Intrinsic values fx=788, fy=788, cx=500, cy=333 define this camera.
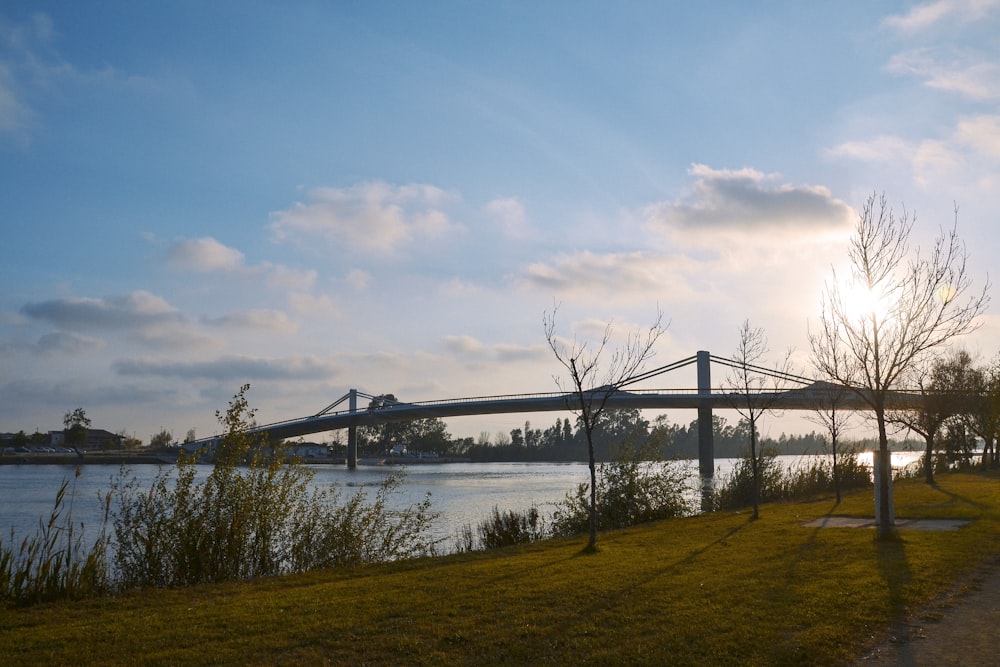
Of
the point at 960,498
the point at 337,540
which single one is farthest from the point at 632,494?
the point at 960,498

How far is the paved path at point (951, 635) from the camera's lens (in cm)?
535

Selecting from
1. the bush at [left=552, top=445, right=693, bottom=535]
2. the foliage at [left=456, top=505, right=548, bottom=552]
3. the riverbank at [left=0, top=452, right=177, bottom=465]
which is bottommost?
the riverbank at [left=0, top=452, right=177, bottom=465]

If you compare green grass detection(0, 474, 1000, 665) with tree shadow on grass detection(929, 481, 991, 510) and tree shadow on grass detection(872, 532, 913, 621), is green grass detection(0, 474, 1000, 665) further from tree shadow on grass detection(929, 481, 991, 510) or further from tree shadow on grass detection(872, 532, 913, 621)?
tree shadow on grass detection(929, 481, 991, 510)

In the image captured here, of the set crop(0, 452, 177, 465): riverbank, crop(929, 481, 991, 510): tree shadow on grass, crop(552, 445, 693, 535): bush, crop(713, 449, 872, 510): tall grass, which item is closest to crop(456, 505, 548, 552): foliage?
crop(552, 445, 693, 535): bush

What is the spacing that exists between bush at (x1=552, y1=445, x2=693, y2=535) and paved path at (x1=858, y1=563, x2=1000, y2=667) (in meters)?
9.32

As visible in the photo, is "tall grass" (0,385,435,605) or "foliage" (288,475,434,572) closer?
"tall grass" (0,385,435,605)

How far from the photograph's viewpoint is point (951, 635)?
19.5 ft

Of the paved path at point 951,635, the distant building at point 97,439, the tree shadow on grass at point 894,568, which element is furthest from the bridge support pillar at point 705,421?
the distant building at point 97,439

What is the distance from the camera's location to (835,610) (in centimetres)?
666

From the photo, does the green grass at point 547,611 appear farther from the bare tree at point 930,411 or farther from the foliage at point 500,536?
the bare tree at point 930,411

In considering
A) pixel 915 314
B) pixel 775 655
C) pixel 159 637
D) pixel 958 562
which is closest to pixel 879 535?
pixel 958 562

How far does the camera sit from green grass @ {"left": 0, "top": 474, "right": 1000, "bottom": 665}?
5.70 metres

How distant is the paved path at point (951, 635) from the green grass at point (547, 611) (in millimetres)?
179

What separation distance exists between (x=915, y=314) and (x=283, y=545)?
9.91 m
